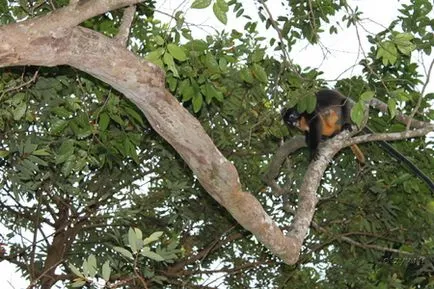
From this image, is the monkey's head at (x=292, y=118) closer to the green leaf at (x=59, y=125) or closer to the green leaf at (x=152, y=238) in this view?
the green leaf at (x=59, y=125)

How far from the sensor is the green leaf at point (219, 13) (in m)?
2.68

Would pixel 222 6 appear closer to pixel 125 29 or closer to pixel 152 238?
pixel 125 29

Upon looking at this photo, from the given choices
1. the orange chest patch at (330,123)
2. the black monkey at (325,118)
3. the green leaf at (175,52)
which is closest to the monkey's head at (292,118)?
the black monkey at (325,118)

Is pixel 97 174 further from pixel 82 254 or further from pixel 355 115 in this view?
pixel 355 115

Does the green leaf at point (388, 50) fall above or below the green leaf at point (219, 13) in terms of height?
above

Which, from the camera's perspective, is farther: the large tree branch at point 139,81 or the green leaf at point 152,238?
the green leaf at point 152,238

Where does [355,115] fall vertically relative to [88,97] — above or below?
below

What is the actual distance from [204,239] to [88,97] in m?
2.42

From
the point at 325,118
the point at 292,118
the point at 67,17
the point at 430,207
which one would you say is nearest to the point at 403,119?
the point at 430,207

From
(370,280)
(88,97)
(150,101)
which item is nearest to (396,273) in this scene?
(370,280)

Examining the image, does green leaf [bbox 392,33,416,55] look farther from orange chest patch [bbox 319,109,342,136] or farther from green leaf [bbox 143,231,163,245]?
orange chest patch [bbox 319,109,342,136]

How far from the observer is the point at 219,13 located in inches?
105

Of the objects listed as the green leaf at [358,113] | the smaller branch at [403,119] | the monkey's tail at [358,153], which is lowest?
the green leaf at [358,113]

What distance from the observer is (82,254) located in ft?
22.1
